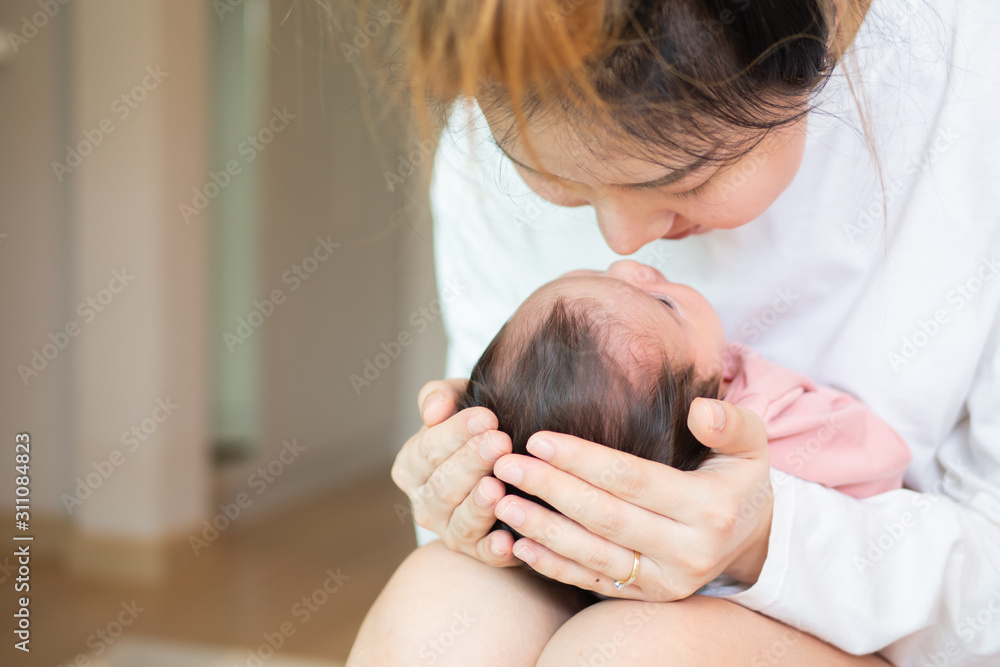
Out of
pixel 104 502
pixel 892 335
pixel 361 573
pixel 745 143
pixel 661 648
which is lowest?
pixel 361 573

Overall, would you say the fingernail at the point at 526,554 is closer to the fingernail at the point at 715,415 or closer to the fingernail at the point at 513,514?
the fingernail at the point at 513,514

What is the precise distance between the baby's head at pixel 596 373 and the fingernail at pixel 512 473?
8 cm

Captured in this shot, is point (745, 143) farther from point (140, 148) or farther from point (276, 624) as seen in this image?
point (140, 148)

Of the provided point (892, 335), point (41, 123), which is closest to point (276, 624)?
point (41, 123)

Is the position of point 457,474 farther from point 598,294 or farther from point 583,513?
point 598,294

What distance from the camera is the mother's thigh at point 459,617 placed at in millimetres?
748

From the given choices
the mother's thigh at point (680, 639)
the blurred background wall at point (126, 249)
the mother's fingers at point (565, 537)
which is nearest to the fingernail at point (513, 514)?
the mother's fingers at point (565, 537)

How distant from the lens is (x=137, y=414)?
227cm

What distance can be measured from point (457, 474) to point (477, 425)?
0.19 ft

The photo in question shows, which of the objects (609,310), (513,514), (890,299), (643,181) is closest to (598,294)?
(609,310)

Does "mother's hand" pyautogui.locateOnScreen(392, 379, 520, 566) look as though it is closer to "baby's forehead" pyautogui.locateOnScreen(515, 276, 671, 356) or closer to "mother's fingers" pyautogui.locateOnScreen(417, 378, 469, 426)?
"mother's fingers" pyautogui.locateOnScreen(417, 378, 469, 426)

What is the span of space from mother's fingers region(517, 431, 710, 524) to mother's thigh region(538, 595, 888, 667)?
0.11m

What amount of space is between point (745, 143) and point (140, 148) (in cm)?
191

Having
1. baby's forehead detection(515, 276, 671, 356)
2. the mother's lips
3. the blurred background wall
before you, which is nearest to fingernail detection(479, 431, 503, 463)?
baby's forehead detection(515, 276, 671, 356)
